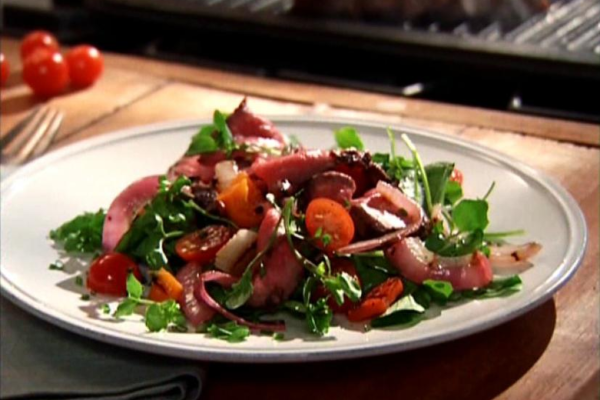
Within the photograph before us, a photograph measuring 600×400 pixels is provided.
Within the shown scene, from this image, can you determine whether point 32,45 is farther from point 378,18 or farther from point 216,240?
point 216,240

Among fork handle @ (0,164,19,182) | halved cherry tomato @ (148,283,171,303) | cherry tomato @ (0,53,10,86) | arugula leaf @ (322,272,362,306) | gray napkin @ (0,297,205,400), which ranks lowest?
cherry tomato @ (0,53,10,86)

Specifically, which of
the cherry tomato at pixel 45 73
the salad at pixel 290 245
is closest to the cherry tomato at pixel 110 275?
the salad at pixel 290 245

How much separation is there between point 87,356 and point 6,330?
112mm

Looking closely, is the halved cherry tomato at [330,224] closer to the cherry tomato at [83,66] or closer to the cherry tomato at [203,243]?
the cherry tomato at [203,243]

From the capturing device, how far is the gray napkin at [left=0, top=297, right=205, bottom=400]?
1.10 m

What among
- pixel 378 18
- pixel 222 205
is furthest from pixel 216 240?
pixel 378 18

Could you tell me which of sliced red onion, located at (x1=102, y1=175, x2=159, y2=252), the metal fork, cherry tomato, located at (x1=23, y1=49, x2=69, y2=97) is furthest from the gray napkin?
cherry tomato, located at (x1=23, y1=49, x2=69, y2=97)

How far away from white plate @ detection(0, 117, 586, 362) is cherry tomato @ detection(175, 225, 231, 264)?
0.34 feet

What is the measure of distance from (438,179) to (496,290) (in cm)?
19

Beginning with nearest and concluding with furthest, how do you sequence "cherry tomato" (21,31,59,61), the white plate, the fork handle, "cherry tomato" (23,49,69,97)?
the white plate → the fork handle → "cherry tomato" (23,49,69,97) → "cherry tomato" (21,31,59,61)

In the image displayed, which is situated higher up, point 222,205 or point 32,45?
point 222,205

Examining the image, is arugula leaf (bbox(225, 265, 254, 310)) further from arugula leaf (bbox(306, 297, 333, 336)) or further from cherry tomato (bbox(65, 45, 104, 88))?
cherry tomato (bbox(65, 45, 104, 88))

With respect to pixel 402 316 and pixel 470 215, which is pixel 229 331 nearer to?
pixel 402 316

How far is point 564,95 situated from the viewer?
2.15 m
